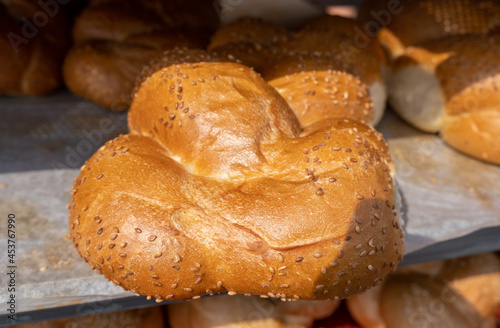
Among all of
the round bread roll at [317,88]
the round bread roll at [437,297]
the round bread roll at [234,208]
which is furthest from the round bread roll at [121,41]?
the round bread roll at [437,297]

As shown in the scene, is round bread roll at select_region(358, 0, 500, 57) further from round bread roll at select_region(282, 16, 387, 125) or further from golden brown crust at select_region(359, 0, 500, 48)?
round bread roll at select_region(282, 16, 387, 125)

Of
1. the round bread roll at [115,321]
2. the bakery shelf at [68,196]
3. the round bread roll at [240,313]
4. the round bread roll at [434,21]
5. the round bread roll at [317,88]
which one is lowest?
the round bread roll at [115,321]

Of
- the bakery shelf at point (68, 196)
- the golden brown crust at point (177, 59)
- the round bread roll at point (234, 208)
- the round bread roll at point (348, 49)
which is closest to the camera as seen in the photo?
the round bread roll at point (234, 208)

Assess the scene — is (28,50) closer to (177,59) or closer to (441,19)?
(177,59)

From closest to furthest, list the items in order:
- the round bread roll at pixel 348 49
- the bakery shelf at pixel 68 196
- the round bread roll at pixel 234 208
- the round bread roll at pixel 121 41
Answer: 1. the round bread roll at pixel 234 208
2. the bakery shelf at pixel 68 196
3. the round bread roll at pixel 348 49
4. the round bread roll at pixel 121 41

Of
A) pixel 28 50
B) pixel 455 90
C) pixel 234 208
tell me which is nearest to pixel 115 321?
pixel 234 208

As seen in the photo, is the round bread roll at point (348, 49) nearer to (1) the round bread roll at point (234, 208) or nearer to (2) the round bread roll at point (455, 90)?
(2) the round bread roll at point (455, 90)
